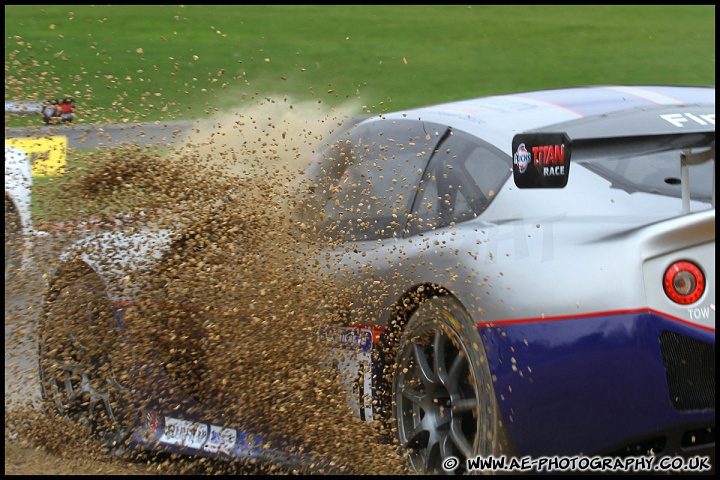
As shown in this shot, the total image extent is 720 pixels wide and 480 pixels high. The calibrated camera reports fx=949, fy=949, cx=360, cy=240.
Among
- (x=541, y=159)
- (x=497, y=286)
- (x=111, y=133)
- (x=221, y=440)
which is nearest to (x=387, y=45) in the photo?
(x=111, y=133)

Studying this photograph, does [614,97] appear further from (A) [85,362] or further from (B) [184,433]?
(A) [85,362]

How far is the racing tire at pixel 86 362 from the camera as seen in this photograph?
4.30m

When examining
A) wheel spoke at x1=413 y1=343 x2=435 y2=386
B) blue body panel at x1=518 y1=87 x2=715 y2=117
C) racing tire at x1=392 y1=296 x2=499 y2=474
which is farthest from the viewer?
blue body panel at x1=518 y1=87 x2=715 y2=117

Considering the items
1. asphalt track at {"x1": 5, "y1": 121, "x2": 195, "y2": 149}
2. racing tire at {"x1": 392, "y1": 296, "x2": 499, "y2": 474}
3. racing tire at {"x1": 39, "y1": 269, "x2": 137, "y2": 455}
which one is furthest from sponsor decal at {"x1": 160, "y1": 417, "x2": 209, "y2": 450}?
asphalt track at {"x1": 5, "y1": 121, "x2": 195, "y2": 149}

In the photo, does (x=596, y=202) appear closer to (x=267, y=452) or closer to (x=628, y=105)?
(x=628, y=105)

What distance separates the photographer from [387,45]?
17547mm

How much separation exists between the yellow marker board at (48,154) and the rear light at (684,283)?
118 inches

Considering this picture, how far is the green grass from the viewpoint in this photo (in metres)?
15.2

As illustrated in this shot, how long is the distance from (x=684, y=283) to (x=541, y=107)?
1.35 metres

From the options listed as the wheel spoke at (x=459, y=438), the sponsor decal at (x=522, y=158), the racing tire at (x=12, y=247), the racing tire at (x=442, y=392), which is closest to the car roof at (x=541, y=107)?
the sponsor decal at (x=522, y=158)

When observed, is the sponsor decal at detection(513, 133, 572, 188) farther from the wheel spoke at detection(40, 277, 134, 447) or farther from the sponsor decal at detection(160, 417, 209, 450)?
the wheel spoke at detection(40, 277, 134, 447)

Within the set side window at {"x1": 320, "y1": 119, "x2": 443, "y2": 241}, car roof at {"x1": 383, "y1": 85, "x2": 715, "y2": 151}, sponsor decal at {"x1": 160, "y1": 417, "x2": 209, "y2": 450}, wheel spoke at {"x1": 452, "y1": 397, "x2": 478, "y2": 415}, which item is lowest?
sponsor decal at {"x1": 160, "y1": 417, "x2": 209, "y2": 450}

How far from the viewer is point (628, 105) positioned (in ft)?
12.6

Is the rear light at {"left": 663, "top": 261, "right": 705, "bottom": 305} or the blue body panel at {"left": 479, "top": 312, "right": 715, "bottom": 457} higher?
the rear light at {"left": 663, "top": 261, "right": 705, "bottom": 305}
